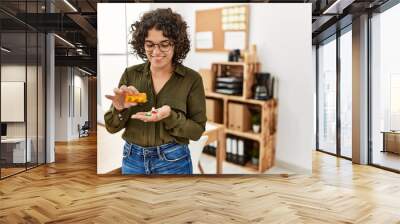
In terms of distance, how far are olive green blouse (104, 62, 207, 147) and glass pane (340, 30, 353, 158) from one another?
4155 mm

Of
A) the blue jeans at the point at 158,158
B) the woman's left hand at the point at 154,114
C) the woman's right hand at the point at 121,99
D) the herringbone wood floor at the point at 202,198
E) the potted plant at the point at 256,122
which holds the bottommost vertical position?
the herringbone wood floor at the point at 202,198

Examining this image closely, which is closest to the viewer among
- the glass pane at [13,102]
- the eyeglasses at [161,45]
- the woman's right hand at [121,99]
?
the woman's right hand at [121,99]

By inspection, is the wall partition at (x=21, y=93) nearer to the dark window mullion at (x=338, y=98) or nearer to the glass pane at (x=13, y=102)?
the glass pane at (x=13, y=102)

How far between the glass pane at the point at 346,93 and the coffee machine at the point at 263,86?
3.04 m

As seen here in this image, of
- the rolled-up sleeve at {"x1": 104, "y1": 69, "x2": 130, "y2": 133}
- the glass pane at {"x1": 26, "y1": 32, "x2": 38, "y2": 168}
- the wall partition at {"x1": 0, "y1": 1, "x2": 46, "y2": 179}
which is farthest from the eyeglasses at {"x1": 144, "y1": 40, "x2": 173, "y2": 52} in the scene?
the glass pane at {"x1": 26, "y1": 32, "x2": 38, "y2": 168}

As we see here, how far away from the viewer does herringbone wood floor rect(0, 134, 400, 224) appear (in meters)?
3.58

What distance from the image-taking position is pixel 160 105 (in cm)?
486

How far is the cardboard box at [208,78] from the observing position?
5328 millimetres

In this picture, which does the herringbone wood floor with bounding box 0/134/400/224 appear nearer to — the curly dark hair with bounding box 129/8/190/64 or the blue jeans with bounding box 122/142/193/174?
the blue jeans with bounding box 122/142/193/174

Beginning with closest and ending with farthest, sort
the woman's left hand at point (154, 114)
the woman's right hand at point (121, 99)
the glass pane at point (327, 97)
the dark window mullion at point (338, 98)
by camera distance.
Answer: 1. the woman's right hand at point (121, 99)
2. the woman's left hand at point (154, 114)
3. the dark window mullion at point (338, 98)
4. the glass pane at point (327, 97)

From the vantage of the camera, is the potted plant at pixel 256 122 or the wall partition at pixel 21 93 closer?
the potted plant at pixel 256 122

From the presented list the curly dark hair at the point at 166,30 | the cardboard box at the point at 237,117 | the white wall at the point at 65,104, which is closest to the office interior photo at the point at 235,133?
the cardboard box at the point at 237,117

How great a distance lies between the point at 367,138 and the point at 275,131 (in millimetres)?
2716

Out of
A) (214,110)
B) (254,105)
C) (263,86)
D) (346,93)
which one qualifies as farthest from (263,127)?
(346,93)
